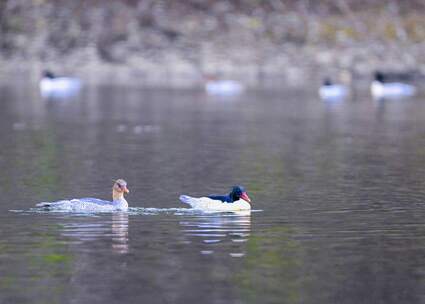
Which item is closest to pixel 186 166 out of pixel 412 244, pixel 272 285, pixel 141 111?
pixel 412 244


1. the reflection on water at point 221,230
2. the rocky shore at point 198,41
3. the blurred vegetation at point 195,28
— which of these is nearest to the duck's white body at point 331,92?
the rocky shore at point 198,41

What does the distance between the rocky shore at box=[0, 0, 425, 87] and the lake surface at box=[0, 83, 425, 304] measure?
25.5 metres

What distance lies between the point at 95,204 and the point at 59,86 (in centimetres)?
4115

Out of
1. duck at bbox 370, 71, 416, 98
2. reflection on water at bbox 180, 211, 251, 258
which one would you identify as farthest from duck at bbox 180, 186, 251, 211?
duck at bbox 370, 71, 416, 98

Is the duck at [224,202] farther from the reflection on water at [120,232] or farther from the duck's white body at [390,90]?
A: the duck's white body at [390,90]

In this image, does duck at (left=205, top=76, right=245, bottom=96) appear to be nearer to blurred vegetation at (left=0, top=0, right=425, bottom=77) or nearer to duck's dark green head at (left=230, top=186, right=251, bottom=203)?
blurred vegetation at (left=0, top=0, right=425, bottom=77)

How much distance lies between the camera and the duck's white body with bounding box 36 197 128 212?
2386cm

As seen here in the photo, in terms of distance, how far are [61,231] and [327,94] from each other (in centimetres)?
4028

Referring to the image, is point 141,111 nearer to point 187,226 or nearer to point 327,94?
point 327,94

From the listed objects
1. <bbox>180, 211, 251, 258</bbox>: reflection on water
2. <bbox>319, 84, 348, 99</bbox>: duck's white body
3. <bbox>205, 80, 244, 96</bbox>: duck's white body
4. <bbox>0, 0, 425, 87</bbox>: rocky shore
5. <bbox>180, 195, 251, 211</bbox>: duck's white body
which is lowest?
<bbox>180, 211, 251, 258</bbox>: reflection on water

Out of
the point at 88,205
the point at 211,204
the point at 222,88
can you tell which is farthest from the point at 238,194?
the point at 222,88

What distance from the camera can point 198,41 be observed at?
75.1m

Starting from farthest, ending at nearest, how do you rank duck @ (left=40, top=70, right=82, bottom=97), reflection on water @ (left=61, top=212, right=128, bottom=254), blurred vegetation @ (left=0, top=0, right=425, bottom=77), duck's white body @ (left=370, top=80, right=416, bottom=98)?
1. blurred vegetation @ (left=0, top=0, right=425, bottom=77)
2. duck's white body @ (left=370, top=80, right=416, bottom=98)
3. duck @ (left=40, top=70, right=82, bottom=97)
4. reflection on water @ (left=61, top=212, right=128, bottom=254)

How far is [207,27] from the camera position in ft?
251
